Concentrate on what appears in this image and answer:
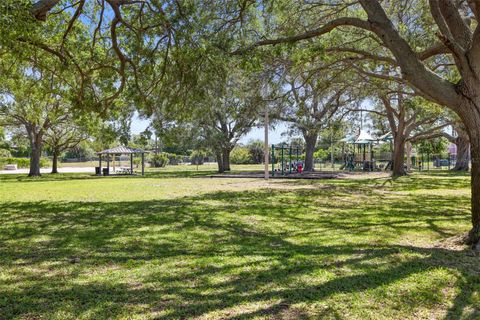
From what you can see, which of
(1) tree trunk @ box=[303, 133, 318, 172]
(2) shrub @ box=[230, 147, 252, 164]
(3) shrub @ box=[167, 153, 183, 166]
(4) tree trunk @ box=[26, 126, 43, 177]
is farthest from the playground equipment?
(3) shrub @ box=[167, 153, 183, 166]

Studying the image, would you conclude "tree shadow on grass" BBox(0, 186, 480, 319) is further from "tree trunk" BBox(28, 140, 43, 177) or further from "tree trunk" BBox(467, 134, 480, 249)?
"tree trunk" BBox(28, 140, 43, 177)

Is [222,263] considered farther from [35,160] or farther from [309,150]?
[35,160]

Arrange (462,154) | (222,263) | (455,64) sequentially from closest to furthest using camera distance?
(222,263), (455,64), (462,154)

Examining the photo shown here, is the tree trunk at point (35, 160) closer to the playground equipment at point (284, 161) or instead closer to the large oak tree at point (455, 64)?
the playground equipment at point (284, 161)

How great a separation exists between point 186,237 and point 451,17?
525 centimetres

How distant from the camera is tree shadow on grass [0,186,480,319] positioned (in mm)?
3510

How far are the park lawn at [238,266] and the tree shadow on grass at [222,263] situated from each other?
0.04 feet

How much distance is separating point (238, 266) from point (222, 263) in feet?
0.79

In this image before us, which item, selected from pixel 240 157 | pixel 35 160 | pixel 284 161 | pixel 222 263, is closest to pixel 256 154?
pixel 240 157

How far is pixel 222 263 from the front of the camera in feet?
16.0

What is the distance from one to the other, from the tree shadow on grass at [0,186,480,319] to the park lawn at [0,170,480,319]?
0.01 metres

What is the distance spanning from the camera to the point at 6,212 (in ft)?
32.1

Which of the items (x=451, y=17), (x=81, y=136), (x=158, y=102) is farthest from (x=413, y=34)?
(x=81, y=136)

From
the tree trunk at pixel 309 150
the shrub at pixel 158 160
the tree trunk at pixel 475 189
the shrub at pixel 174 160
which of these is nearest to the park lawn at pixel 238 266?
the tree trunk at pixel 475 189
